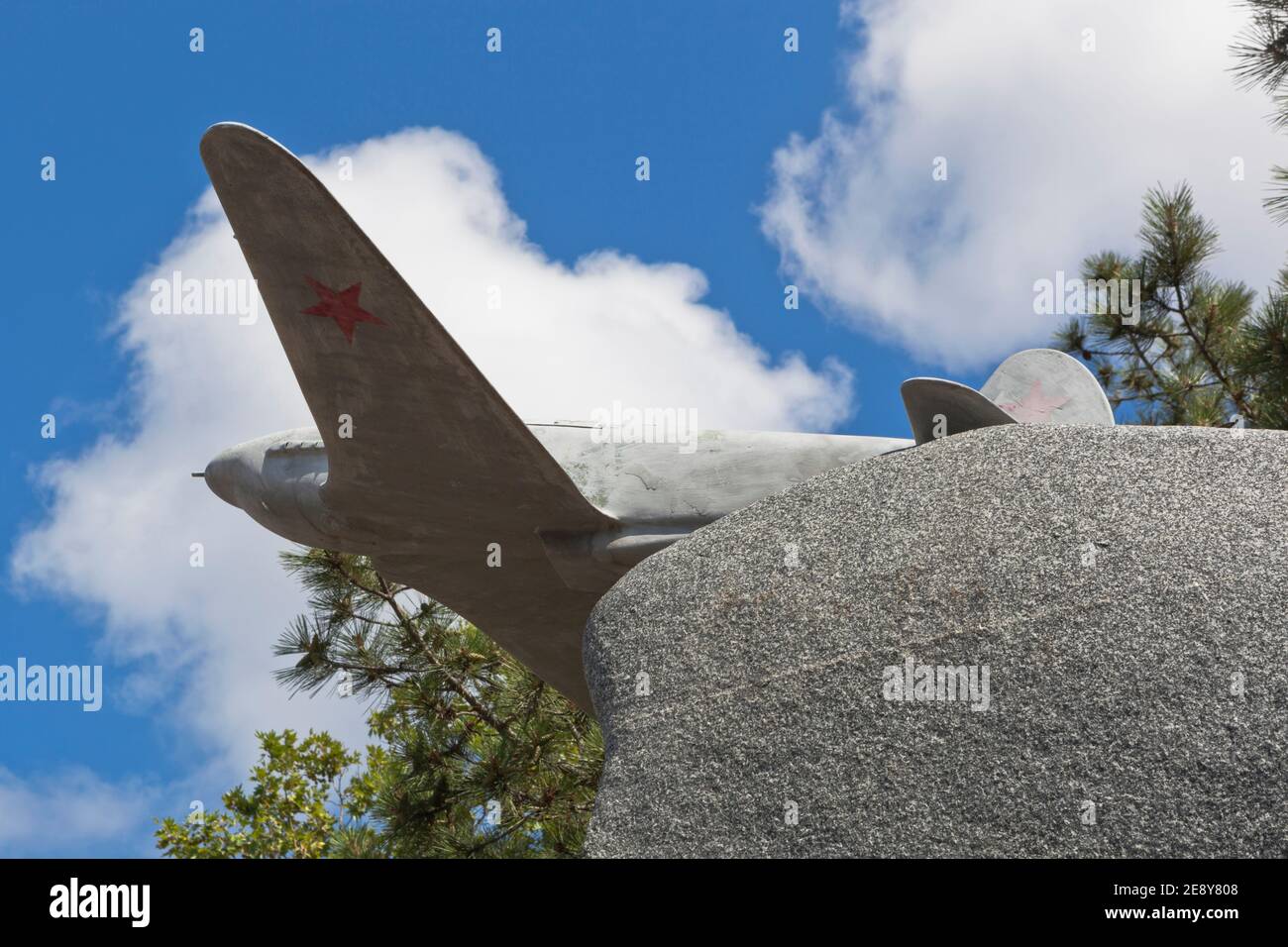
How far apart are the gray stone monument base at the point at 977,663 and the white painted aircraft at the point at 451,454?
888mm

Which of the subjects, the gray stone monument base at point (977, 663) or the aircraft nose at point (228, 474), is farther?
the aircraft nose at point (228, 474)

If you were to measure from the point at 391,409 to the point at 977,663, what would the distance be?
2608 mm

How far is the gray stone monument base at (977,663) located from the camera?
4.12 meters

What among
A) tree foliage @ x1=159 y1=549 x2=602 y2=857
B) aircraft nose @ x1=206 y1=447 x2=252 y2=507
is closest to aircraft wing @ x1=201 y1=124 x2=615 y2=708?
aircraft nose @ x1=206 y1=447 x2=252 y2=507

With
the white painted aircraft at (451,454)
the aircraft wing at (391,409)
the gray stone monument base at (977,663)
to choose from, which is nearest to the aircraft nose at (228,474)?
the white painted aircraft at (451,454)

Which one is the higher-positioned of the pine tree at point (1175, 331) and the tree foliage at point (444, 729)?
the pine tree at point (1175, 331)

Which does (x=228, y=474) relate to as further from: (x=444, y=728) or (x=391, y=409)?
(x=444, y=728)

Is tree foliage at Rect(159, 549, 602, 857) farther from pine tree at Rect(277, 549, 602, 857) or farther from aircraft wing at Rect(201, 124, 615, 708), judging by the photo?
aircraft wing at Rect(201, 124, 615, 708)

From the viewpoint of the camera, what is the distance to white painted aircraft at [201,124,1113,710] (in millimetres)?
5512

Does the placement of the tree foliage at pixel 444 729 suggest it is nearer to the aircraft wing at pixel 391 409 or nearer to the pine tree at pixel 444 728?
the pine tree at pixel 444 728

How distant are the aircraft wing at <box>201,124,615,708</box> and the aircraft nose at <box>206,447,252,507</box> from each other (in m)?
0.89

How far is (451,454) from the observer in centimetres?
601
